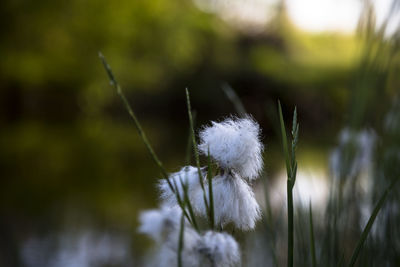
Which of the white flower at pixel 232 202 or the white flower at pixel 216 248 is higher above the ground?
the white flower at pixel 232 202

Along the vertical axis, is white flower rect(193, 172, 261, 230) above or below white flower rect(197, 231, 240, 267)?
above

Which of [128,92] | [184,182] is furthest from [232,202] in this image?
[128,92]

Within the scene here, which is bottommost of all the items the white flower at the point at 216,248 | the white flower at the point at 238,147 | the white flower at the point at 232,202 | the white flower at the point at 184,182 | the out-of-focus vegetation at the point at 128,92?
the white flower at the point at 216,248

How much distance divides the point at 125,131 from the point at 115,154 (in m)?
2.93

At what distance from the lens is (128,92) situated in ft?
41.7

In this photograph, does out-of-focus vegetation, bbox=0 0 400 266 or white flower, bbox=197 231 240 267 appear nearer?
white flower, bbox=197 231 240 267

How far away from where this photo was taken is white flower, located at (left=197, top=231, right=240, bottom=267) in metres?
0.26

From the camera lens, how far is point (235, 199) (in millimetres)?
313

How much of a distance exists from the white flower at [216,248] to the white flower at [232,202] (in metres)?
0.03

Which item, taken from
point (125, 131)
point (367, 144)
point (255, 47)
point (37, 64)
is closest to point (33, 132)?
point (125, 131)

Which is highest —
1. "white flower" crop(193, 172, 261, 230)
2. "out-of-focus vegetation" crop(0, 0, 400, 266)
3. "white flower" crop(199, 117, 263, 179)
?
"out-of-focus vegetation" crop(0, 0, 400, 266)

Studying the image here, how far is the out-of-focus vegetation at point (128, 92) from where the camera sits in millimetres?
2456

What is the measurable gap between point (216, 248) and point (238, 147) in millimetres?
79

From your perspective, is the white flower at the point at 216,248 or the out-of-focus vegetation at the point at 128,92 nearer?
the white flower at the point at 216,248
